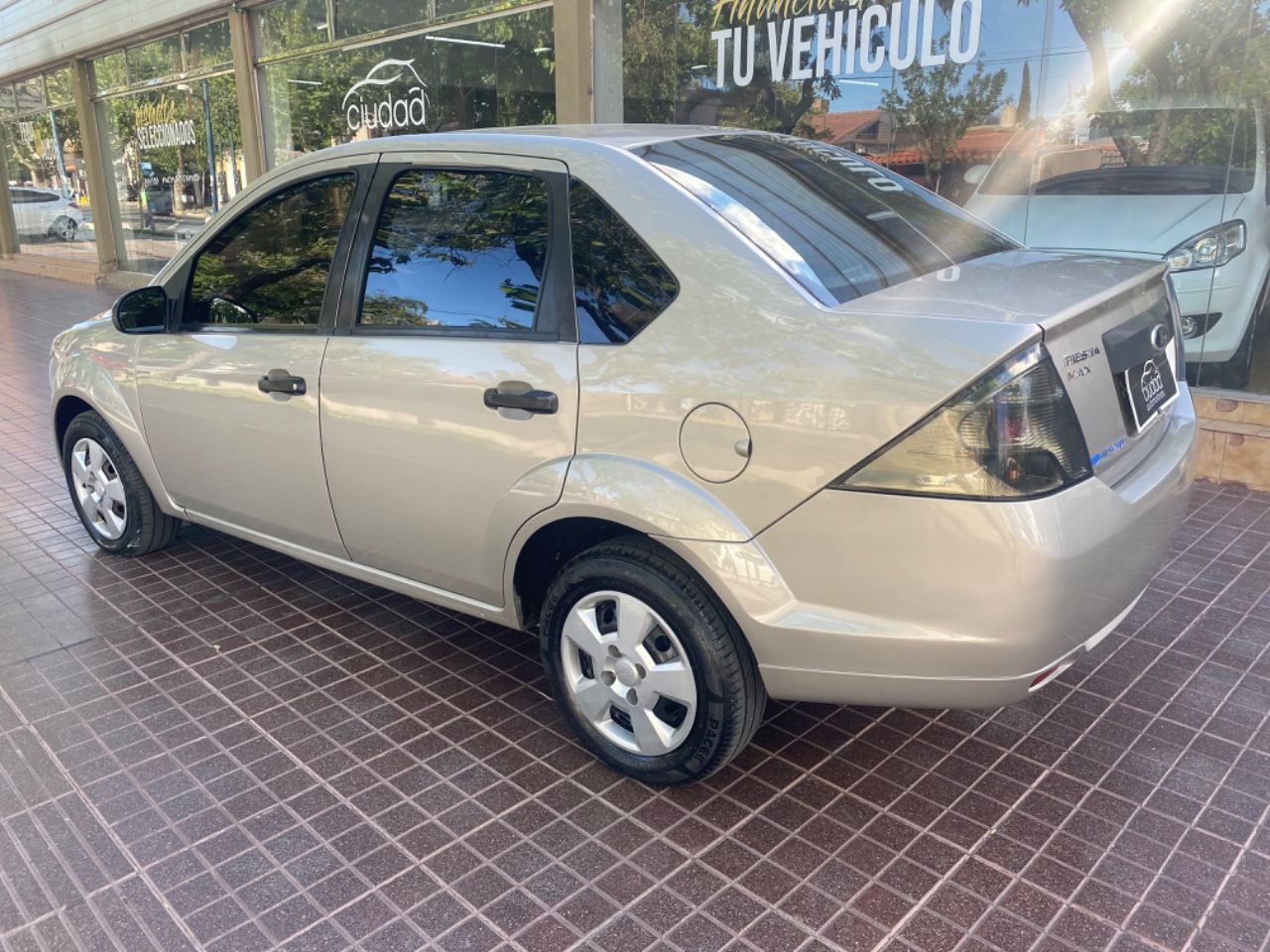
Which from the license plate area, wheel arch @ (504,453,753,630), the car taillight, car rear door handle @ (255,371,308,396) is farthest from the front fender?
the license plate area

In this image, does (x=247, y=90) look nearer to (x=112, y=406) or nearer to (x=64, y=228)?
(x=64, y=228)

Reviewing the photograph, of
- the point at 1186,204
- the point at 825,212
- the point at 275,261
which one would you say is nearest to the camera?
the point at 825,212

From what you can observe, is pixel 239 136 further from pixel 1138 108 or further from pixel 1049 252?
pixel 1049 252

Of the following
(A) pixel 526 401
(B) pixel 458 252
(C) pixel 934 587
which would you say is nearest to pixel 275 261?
(B) pixel 458 252

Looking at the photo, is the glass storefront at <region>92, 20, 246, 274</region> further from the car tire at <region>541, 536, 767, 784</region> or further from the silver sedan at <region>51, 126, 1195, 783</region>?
the car tire at <region>541, 536, 767, 784</region>

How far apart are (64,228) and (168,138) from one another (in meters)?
5.08

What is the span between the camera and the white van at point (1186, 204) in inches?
224

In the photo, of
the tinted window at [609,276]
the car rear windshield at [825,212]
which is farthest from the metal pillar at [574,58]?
the tinted window at [609,276]

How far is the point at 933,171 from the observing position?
7152 millimetres

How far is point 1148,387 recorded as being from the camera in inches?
107

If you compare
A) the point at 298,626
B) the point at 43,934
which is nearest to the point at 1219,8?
the point at 298,626

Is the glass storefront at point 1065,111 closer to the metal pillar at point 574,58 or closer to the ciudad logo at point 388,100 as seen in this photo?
the metal pillar at point 574,58

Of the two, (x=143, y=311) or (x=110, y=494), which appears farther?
(x=110, y=494)

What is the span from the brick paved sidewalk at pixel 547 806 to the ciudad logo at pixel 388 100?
843cm
